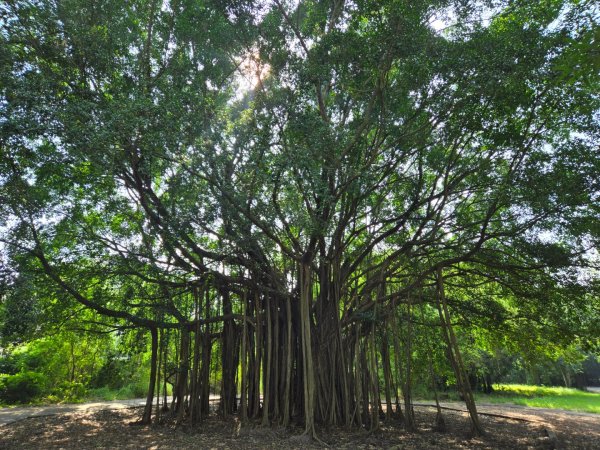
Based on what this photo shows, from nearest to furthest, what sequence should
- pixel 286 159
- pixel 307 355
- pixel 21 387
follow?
1. pixel 286 159
2. pixel 307 355
3. pixel 21 387

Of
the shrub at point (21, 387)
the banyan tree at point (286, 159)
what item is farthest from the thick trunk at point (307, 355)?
the shrub at point (21, 387)

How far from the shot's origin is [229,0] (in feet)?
16.4

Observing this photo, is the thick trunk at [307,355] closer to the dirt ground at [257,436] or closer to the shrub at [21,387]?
the dirt ground at [257,436]

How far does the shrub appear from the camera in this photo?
965 centimetres

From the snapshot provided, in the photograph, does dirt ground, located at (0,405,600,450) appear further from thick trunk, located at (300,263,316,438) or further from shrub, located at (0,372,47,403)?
shrub, located at (0,372,47,403)

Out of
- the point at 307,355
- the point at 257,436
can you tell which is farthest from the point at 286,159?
the point at 257,436

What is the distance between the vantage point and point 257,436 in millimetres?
5309

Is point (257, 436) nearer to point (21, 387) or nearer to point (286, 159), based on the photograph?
point (286, 159)

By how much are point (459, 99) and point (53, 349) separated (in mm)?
11482

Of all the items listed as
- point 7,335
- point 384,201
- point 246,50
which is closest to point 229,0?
point 246,50

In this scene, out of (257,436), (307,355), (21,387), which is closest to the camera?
(257,436)

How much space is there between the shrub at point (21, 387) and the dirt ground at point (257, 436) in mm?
3569

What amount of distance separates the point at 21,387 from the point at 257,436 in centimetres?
794

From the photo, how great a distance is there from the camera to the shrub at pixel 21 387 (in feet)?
31.7
